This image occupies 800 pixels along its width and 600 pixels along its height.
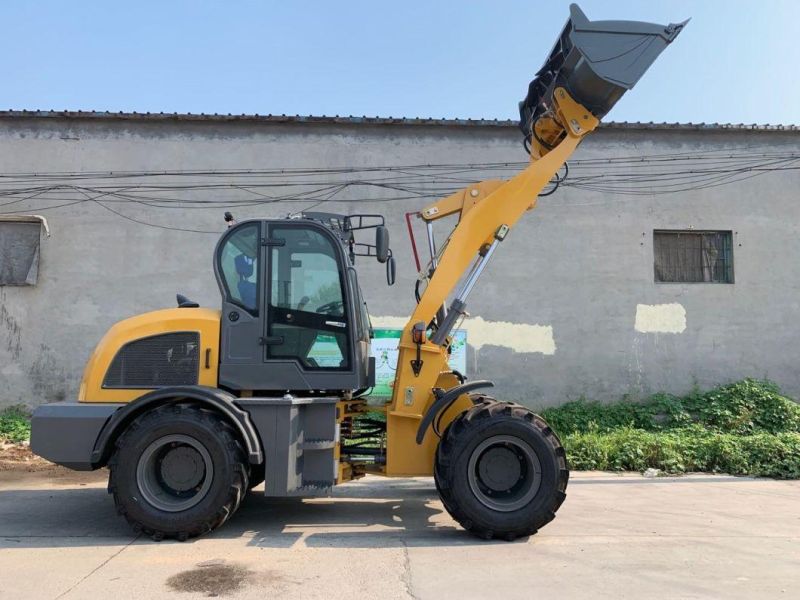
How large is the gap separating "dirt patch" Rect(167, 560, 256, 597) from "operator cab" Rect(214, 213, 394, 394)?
1.63m

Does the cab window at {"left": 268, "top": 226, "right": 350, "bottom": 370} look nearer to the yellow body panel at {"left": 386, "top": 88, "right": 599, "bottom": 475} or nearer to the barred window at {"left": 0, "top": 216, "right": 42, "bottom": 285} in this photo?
the yellow body panel at {"left": 386, "top": 88, "right": 599, "bottom": 475}

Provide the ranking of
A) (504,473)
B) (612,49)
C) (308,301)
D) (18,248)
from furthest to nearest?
1. (18,248)
2. (308,301)
3. (612,49)
4. (504,473)

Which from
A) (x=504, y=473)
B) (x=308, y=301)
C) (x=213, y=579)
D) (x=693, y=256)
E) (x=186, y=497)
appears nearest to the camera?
(x=213, y=579)

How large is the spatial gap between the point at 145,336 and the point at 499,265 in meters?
7.90

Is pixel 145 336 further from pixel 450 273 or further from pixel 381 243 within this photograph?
pixel 450 273

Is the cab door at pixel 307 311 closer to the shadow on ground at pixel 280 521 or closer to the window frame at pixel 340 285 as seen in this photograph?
the window frame at pixel 340 285

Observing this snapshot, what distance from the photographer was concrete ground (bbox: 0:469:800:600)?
421 centimetres

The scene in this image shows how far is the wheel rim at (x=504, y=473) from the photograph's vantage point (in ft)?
17.6

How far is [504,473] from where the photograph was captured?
5.50 meters

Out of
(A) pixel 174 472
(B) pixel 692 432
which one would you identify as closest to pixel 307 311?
(A) pixel 174 472

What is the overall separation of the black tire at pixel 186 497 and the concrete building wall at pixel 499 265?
6.79m

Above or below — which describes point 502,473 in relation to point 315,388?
below

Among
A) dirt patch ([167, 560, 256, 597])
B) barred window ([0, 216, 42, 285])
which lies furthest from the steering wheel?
barred window ([0, 216, 42, 285])

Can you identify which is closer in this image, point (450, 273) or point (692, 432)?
point (450, 273)
